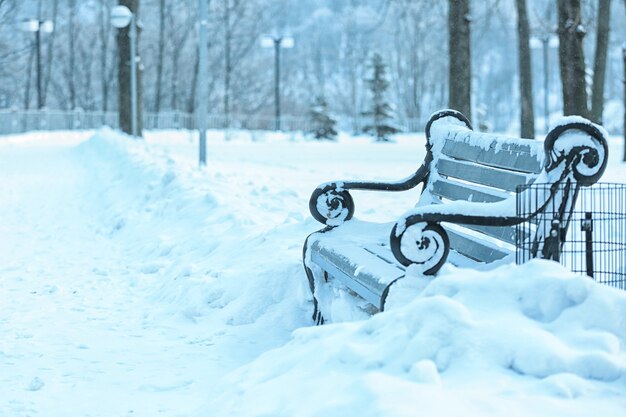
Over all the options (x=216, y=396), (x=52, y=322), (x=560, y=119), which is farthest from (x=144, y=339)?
(x=560, y=119)

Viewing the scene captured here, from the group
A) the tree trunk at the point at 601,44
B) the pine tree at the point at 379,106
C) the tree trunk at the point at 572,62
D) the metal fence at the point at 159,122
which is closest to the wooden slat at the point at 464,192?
the tree trunk at the point at 572,62

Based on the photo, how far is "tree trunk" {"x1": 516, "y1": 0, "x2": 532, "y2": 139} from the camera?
22075 millimetres

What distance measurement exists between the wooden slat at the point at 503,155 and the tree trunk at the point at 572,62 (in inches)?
325

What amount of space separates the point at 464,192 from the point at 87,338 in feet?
7.42

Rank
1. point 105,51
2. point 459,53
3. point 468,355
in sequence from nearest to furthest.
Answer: point 468,355 → point 459,53 → point 105,51

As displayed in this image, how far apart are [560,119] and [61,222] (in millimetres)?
8568

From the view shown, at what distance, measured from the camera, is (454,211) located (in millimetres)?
4043

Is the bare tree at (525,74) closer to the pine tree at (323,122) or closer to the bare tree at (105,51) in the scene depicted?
the pine tree at (323,122)

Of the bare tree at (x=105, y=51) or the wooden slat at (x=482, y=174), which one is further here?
the bare tree at (x=105, y=51)

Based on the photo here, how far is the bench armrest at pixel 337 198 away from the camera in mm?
5934

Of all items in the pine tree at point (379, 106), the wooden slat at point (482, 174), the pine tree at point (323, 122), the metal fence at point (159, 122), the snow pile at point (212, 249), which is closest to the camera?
the wooden slat at point (482, 174)

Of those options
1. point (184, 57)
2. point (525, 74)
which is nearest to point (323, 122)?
point (525, 74)

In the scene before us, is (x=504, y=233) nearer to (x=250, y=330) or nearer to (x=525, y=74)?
(x=250, y=330)

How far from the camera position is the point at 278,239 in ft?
24.2
